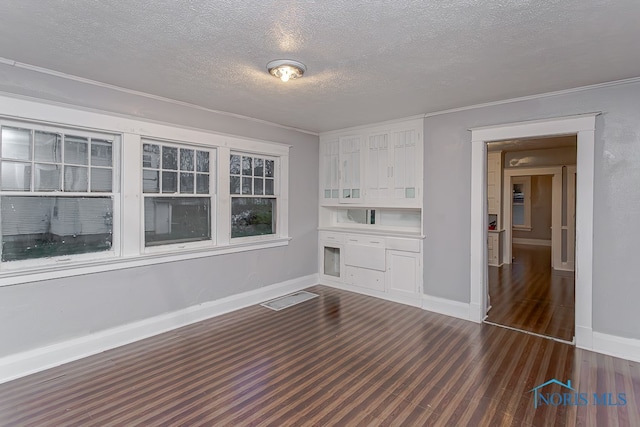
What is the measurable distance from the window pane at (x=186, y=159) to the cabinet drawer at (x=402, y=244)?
2.98 m

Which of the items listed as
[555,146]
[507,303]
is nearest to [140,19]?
[507,303]

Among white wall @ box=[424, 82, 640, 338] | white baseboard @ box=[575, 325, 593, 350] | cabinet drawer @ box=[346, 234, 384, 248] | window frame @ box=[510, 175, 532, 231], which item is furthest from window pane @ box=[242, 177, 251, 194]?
window frame @ box=[510, 175, 532, 231]

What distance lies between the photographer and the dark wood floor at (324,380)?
2248 millimetres

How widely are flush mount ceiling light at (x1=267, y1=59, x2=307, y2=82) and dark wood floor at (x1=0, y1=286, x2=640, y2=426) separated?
8.66 feet

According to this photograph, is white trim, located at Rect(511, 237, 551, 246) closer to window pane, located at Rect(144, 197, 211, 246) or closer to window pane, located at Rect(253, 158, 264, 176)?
window pane, located at Rect(253, 158, 264, 176)

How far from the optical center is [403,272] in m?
4.70

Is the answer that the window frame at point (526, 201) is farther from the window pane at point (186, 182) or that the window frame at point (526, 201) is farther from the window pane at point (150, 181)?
the window pane at point (150, 181)

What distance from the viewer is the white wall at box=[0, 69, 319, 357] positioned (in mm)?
2807

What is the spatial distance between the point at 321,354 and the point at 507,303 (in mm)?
3099

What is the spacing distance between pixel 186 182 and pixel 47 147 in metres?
1.36

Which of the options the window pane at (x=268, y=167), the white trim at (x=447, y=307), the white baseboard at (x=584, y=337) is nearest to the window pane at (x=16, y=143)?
the window pane at (x=268, y=167)

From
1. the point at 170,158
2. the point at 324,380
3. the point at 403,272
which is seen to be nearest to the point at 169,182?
the point at 170,158

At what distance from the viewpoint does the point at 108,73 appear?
2953mm

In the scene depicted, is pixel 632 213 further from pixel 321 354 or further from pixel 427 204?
pixel 321 354
